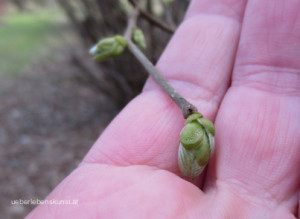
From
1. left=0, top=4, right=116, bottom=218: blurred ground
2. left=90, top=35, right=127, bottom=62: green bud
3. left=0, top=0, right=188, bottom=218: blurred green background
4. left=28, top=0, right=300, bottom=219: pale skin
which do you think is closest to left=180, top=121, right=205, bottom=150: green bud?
left=28, top=0, right=300, bottom=219: pale skin

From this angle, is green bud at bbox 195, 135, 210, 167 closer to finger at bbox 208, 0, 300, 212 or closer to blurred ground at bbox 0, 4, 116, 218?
finger at bbox 208, 0, 300, 212

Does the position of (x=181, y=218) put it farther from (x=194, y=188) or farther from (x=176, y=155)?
(x=176, y=155)

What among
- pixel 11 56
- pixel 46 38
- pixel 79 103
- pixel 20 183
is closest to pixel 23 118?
pixel 79 103

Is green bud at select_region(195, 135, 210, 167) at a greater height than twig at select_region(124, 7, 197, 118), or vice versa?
twig at select_region(124, 7, 197, 118)

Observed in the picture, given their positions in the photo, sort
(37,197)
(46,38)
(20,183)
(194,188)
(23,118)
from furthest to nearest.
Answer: (46,38) → (23,118) → (20,183) → (37,197) → (194,188)

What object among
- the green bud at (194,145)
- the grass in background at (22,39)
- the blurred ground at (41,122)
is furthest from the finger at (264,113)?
the grass in background at (22,39)

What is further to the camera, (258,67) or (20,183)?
(20,183)
